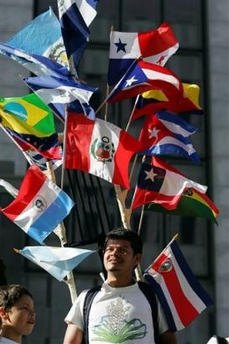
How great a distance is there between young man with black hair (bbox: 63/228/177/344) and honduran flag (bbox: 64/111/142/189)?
2.40 meters

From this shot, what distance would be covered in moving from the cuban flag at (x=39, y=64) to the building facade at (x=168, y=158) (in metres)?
9.27

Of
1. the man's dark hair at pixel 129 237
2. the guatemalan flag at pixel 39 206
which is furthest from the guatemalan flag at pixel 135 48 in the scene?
the man's dark hair at pixel 129 237

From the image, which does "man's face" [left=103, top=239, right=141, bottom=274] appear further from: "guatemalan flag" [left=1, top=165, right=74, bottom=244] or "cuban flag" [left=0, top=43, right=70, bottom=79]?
"cuban flag" [left=0, top=43, right=70, bottom=79]

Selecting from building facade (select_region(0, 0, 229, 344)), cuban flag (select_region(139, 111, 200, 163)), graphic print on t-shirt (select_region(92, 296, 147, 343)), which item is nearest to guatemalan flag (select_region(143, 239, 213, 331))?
graphic print on t-shirt (select_region(92, 296, 147, 343))

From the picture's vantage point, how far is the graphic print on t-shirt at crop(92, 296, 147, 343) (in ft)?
23.7

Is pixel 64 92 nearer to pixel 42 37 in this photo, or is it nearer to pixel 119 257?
pixel 42 37

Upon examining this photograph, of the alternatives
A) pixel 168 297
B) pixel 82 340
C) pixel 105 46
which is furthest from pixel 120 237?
pixel 105 46

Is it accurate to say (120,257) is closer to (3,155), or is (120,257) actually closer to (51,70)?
(51,70)

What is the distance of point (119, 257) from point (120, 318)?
43cm

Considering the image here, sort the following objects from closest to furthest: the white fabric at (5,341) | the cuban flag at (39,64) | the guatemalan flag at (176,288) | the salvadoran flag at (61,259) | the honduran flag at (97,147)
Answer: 1. the white fabric at (5,341)
2. the guatemalan flag at (176,288)
3. the salvadoran flag at (61,259)
4. the honduran flag at (97,147)
5. the cuban flag at (39,64)

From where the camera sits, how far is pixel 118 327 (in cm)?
723

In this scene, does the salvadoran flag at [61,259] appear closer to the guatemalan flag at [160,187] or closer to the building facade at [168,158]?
the guatemalan flag at [160,187]

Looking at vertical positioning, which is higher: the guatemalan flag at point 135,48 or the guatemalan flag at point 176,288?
the guatemalan flag at point 135,48

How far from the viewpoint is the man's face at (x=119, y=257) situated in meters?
7.39
